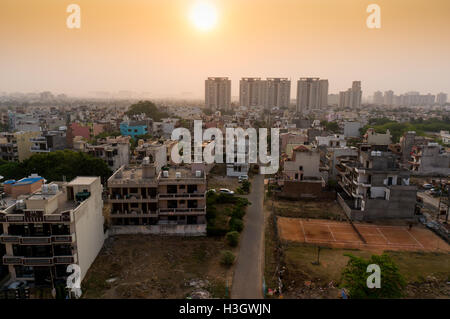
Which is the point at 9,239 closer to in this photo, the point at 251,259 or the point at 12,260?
the point at 12,260

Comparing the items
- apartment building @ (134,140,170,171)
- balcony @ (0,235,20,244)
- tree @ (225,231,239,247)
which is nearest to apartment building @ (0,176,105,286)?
balcony @ (0,235,20,244)

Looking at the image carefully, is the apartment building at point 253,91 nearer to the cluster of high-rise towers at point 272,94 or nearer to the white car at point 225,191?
the cluster of high-rise towers at point 272,94

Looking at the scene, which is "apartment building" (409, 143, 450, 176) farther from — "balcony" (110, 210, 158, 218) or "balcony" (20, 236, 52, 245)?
"balcony" (20, 236, 52, 245)

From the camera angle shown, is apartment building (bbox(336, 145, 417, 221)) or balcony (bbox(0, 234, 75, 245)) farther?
apartment building (bbox(336, 145, 417, 221))

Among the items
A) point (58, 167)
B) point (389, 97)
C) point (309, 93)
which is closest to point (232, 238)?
point (58, 167)

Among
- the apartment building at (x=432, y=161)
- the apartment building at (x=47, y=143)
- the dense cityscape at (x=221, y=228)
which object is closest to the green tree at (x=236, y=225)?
the dense cityscape at (x=221, y=228)
